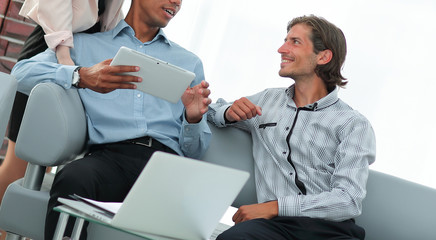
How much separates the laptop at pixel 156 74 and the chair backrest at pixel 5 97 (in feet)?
0.97

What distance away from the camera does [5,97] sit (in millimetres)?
1667

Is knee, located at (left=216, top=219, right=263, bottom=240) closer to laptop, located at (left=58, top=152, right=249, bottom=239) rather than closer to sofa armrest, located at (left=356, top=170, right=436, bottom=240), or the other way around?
laptop, located at (left=58, top=152, right=249, bottom=239)

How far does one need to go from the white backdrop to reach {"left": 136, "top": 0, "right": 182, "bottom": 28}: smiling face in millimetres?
1335

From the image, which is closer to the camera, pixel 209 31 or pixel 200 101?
pixel 200 101

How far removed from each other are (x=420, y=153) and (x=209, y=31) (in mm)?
1443

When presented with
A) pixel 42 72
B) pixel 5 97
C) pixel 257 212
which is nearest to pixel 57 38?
pixel 42 72

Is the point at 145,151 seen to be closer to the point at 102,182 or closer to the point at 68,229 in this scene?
the point at 102,182

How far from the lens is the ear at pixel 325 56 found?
2352mm

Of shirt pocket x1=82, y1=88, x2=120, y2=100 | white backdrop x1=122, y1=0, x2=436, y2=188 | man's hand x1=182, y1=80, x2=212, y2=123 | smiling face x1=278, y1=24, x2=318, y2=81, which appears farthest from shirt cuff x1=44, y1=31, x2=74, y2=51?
white backdrop x1=122, y1=0, x2=436, y2=188

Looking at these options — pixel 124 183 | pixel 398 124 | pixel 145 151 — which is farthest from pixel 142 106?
pixel 398 124

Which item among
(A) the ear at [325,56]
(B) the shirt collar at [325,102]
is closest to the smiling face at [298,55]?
(A) the ear at [325,56]

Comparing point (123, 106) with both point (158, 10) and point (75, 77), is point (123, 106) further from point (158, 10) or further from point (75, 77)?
point (158, 10)

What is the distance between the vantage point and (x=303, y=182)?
2.09m

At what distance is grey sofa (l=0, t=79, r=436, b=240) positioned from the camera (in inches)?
70.4
